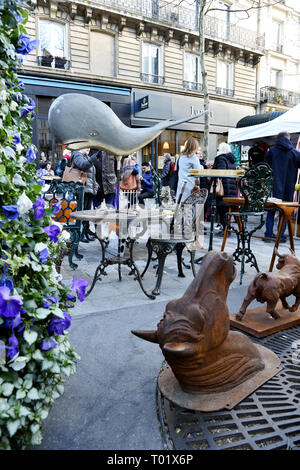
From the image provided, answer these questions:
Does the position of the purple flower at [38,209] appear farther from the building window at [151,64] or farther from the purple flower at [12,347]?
the building window at [151,64]

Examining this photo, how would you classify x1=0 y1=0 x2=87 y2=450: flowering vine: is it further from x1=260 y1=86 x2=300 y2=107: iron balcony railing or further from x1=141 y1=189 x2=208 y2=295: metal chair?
x1=260 y1=86 x2=300 y2=107: iron balcony railing

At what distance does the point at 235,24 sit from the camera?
67.5ft

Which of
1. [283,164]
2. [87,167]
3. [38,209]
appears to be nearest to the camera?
[38,209]

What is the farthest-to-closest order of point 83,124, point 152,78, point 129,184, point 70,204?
point 152,78 < point 129,184 < point 70,204 < point 83,124

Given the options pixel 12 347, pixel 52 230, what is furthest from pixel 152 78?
pixel 12 347

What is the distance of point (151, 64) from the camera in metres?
17.9

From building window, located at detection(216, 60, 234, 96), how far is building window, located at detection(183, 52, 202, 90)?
1613 mm

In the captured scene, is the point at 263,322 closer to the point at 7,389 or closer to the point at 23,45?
the point at 7,389

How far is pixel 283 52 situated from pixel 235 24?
6.42m

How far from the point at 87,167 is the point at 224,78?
18151 mm

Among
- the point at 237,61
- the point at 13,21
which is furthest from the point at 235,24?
the point at 13,21

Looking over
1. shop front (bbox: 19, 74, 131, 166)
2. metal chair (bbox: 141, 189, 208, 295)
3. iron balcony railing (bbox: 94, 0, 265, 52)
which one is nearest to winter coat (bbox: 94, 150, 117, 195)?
metal chair (bbox: 141, 189, 208, 295)
